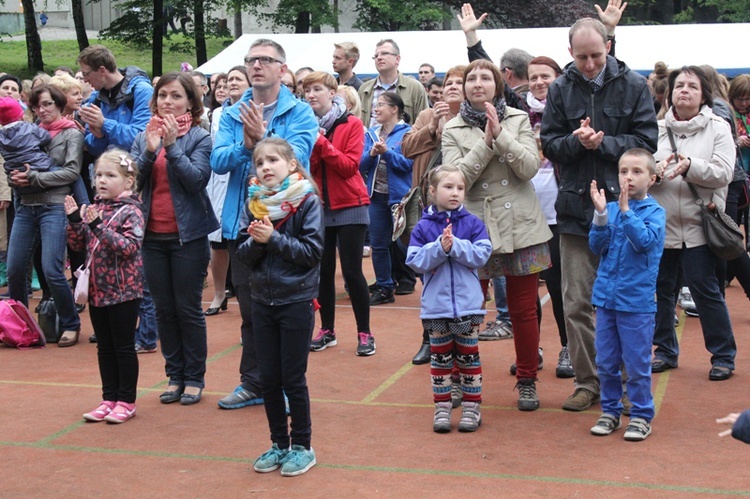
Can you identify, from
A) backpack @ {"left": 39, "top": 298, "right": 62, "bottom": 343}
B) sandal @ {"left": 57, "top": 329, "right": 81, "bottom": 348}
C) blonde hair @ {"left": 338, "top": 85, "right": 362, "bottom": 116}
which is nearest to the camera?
sandal @ {"left": 57, "top": 329, "right": 81, "bottom": 348}

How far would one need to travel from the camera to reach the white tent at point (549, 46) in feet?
66.0

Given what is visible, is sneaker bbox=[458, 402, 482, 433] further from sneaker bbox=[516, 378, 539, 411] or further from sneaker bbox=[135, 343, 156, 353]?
sneaker bbox=[135, 343, 156, 353]

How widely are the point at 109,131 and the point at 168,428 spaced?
2639mm

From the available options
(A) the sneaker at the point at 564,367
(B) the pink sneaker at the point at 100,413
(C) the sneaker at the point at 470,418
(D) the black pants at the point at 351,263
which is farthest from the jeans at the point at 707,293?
(B) the pink sneaker at the point at 100,413

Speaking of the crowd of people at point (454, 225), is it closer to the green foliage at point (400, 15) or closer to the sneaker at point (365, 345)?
the sneaker at point (365, 345)

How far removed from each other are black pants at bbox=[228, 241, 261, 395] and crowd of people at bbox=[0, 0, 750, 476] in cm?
1

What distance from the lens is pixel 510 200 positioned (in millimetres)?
6332

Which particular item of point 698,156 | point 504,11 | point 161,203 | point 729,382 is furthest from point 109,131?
point 504,11

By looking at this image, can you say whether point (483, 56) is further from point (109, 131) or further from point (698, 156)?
point (109, 131)

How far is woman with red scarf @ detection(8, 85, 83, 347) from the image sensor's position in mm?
8570

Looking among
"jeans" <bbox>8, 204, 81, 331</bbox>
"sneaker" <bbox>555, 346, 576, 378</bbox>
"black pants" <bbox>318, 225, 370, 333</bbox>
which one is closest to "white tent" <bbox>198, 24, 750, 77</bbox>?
"jeans" <bbox>8, 204, 81, 331</bbox>

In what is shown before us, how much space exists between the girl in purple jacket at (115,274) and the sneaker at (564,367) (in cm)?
283

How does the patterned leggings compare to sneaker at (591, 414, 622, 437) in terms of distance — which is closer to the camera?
sneaker at (591, 414, 622, 437)

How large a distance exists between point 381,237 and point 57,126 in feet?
10.8
